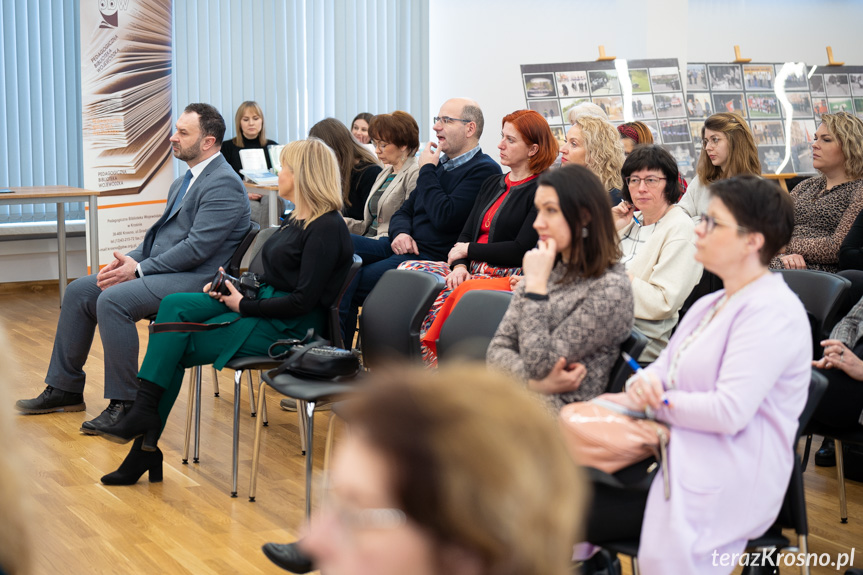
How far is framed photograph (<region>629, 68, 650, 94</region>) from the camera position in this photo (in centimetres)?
755

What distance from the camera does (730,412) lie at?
1.91m

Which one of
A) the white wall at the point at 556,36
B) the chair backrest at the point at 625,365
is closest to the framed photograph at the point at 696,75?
the white wall at the point at 556,36

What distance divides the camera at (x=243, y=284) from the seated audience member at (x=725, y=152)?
2.04 meters

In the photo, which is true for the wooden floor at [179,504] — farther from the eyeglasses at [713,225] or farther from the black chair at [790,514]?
the eyeglasses at [713,225]

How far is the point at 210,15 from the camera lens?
8.20 metres

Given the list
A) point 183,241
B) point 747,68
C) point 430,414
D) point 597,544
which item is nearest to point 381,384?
point 430,414

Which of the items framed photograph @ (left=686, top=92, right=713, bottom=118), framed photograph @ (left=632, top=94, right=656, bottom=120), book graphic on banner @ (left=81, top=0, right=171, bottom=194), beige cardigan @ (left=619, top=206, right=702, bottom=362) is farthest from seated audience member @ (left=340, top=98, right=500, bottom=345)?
book graphic on banner @ (left=81, top=0, right=171, bottom=194)

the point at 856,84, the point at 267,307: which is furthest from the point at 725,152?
the point at 856,84

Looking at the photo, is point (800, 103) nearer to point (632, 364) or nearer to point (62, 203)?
point (62, 203)

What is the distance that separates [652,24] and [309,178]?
5.61 m

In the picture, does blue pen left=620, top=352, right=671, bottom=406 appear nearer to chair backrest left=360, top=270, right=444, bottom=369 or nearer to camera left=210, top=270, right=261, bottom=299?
chair backrest left=360, top=270, right=444, bottom=369

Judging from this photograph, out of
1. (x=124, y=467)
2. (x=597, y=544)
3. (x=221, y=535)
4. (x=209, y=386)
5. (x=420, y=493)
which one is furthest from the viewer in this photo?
(x=209, y=386)

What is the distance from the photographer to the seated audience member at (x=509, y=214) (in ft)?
12.5

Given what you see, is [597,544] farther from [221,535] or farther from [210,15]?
[210,15]
